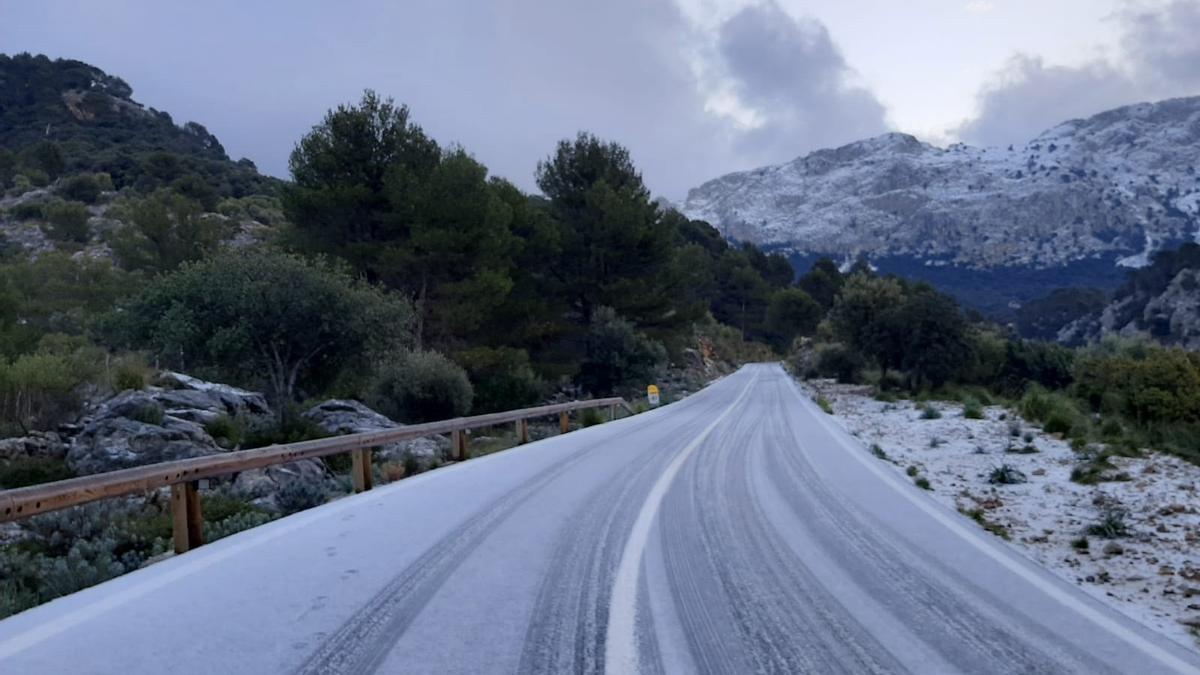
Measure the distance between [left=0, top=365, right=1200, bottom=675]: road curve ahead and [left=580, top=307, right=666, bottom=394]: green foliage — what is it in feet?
85.9

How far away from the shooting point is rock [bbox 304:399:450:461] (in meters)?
15.8

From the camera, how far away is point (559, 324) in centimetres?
3503

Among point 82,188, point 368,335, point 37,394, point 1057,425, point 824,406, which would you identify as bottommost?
point 824,406

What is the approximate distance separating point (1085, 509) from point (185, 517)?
28.6 ft

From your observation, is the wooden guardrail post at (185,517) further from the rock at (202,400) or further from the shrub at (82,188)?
the shrub at (82,188)

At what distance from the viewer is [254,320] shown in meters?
18.7

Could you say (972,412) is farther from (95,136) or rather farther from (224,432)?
(95,136)

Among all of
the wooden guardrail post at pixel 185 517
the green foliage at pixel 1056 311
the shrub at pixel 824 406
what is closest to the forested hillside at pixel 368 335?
the wooden guardrail post at pixel 185 517

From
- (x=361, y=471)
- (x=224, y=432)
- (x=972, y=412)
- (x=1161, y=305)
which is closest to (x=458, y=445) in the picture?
(x=361, y=471)

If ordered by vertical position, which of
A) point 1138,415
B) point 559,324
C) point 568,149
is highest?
point 568,149

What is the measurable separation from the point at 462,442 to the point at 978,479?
8186mm

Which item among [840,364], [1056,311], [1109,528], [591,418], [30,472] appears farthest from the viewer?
[1056,311]

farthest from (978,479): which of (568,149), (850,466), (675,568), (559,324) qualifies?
A: (568,149)

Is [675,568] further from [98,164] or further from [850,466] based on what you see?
[98,164]
